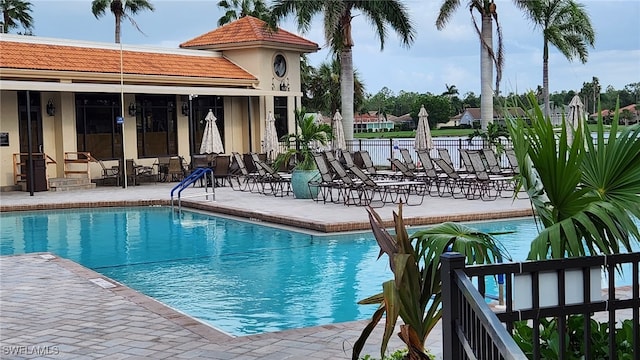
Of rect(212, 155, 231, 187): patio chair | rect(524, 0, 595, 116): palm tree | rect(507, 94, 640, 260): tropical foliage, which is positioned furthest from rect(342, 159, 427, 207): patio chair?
rect(524, 0, 595, 116): palm tree

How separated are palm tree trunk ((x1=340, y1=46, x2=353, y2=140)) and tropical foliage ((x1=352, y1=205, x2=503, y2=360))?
68.8 feet

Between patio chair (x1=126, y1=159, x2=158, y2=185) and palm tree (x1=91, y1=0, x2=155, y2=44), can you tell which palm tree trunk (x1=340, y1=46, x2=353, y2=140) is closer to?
patio chair (x1=126, y1=159, x2=158, y2=185)

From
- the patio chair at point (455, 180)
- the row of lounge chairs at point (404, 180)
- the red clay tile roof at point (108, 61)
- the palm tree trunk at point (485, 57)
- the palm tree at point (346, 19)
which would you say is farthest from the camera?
the palm tree trunk at point (485, 57)

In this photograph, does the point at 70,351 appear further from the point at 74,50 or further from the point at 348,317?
the point at 74,50

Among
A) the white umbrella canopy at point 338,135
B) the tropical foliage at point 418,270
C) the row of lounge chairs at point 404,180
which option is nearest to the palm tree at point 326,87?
the white umbrella canopy at point 338,135

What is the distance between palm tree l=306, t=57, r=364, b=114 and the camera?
1491 inches

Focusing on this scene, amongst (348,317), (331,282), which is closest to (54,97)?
(331,282)

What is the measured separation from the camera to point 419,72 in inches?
974

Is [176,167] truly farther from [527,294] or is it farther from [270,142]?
[527,294]

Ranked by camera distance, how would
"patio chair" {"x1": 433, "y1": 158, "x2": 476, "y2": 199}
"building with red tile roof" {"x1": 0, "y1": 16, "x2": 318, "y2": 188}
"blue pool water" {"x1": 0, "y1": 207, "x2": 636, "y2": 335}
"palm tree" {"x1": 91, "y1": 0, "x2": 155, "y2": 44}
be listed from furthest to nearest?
"palm tree" {"x1": 91, "y1": 0, "x2": 155, "y2": 44}
"building with red tile roof" {"x1": 0, "y1": 16, "x2": 318, "y2": 188}
"patio chair" {"x1": 433, "y1": 158, "x2": 476, "y2": 199}
"blue pool water" {"x1": 0, "y1": 207, "x2": 636, "y2": 335}

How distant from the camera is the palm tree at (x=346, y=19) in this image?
23.2 meters

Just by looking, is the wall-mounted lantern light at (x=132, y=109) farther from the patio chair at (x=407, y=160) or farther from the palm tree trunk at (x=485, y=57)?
the palm tree trunk at (x=485, y=57)

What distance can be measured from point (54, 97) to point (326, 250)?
1340 cm

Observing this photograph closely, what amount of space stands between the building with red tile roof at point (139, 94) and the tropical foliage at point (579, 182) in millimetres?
17418
